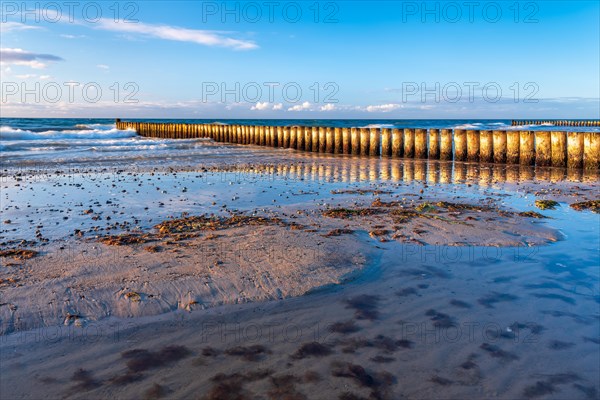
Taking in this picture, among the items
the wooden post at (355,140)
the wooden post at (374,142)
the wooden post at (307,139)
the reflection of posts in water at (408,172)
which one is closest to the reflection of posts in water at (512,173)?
the reflection of posts in water at (408,172)

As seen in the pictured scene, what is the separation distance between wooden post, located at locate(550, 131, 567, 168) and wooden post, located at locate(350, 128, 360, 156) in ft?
25.0

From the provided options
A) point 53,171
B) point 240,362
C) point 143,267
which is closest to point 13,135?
point 53,171

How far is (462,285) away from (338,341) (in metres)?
1.53

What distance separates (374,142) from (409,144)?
70.1 inches

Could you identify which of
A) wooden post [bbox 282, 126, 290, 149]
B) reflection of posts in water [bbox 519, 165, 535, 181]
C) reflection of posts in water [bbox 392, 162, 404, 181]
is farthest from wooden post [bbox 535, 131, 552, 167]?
wooden post [bbox 282, 126, 290, 149]

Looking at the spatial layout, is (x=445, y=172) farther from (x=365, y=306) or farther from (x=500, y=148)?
(x=365, y=306)

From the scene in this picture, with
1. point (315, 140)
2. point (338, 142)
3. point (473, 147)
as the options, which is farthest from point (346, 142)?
point (473, 147)

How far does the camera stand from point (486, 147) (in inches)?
616

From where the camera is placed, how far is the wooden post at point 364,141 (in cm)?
1948

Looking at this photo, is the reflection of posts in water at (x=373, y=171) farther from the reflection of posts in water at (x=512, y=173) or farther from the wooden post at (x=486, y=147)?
the wooden post at (x=486, y=147)

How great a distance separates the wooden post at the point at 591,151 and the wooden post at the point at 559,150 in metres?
0.55

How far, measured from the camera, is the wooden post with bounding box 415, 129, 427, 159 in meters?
17.4

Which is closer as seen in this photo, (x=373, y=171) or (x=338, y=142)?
(x=373, y=171)

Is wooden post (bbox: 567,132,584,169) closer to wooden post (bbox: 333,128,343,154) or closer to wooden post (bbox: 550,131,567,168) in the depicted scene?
wooden post (bbox: 550,131,567,168)
